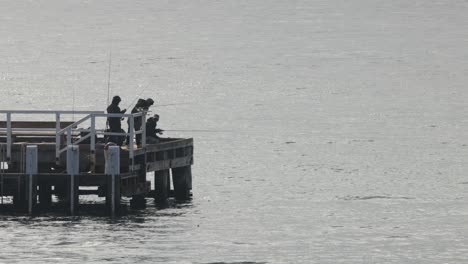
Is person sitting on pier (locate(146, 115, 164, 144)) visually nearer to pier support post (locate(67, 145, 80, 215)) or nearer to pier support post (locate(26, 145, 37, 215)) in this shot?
pier support post (locate(67, 145, 80, 215))

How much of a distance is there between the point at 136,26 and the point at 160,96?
7085cm

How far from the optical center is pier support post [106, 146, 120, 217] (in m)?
44.6

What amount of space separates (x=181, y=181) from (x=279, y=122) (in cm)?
4090

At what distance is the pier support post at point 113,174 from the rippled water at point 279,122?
78cm

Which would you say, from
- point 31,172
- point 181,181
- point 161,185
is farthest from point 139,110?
point 181,181

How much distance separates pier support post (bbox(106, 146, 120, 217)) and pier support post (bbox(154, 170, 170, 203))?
4262mm

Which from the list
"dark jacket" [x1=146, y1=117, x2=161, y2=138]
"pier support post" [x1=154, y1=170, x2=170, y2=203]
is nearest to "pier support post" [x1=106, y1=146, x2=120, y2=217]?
"dark jacket" [x1=146, y1=117, x2=161, y2=138]

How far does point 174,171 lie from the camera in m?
51.2

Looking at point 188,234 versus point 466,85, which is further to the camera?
point 466,85

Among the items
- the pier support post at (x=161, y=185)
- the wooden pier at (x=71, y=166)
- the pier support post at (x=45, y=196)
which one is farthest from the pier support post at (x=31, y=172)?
the pier support post at (x=161, y=185)

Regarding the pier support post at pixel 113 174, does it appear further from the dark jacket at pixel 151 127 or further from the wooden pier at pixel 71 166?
the dark jacket at pixel 151 127

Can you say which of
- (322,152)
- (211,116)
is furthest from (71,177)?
(211,116)

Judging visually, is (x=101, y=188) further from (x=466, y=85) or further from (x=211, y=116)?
(x=466, y=85)

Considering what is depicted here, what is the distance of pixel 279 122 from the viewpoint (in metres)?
92.2
